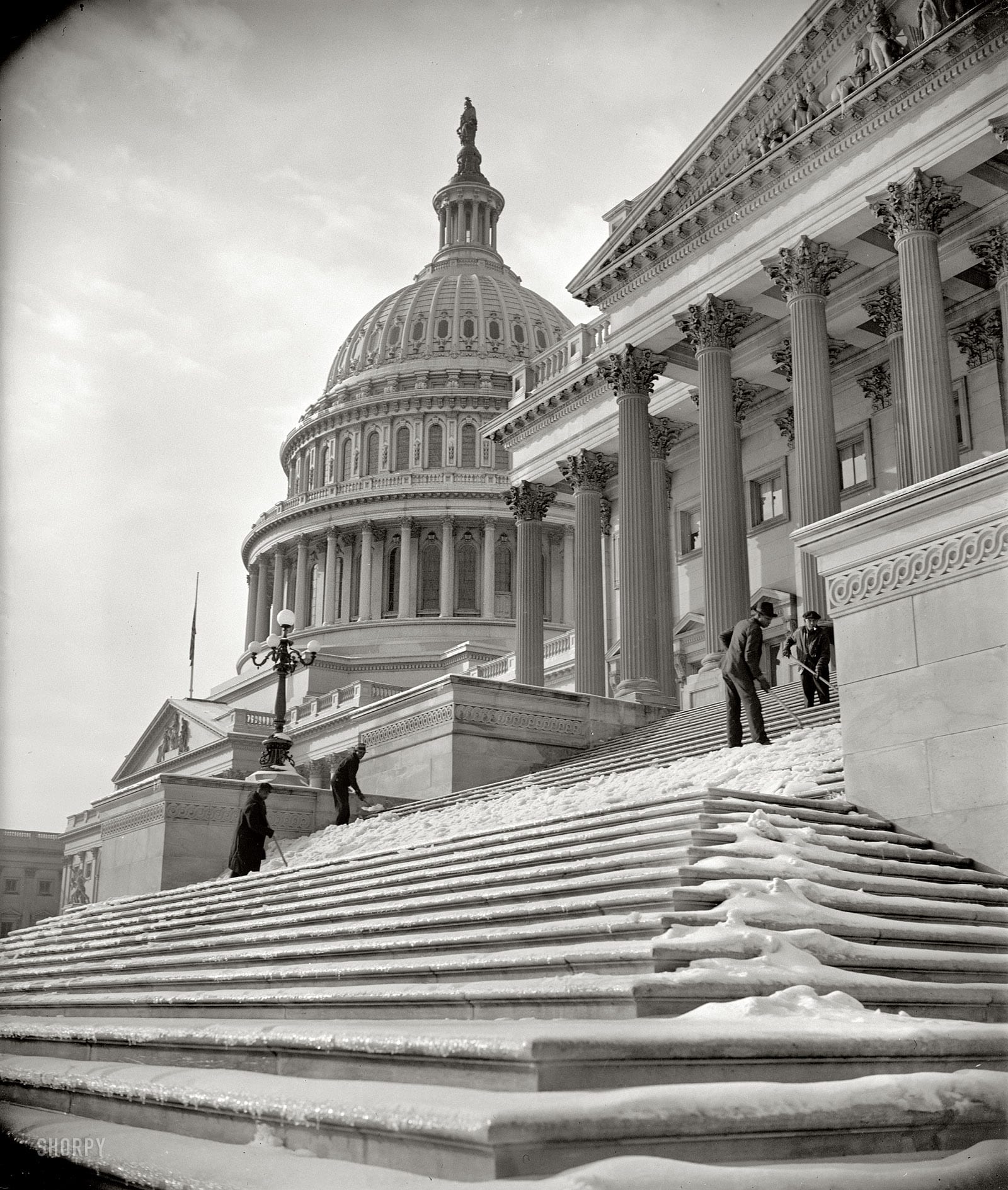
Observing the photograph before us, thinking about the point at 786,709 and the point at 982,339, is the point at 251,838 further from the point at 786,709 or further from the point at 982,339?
the point at 982,339

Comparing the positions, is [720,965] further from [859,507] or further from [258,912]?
[258,912]

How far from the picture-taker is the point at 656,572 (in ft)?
103

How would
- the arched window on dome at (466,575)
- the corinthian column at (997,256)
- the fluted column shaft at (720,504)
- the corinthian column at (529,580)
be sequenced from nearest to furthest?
the corinthian column at (997,256) < the fluted column shaft at (720,504) < the corinthian column at (529,580) < the arched window on dome at (466,575)

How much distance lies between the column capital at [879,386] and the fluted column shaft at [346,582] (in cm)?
6121

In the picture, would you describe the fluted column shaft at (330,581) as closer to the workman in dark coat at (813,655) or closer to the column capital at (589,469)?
the column capital at (589,469)

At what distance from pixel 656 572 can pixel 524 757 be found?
8.58m

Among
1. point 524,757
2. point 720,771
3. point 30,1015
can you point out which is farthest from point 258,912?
point 524,757

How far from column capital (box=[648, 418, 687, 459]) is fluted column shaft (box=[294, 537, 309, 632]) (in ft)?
186

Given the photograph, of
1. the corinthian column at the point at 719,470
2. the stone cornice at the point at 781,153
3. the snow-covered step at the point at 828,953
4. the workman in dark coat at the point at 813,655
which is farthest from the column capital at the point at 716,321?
the snow-covered step at the point at 828,953

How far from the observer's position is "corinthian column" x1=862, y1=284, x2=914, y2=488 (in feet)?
89.9

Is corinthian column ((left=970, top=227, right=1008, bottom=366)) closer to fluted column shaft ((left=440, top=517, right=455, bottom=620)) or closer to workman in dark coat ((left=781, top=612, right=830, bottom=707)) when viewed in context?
workman in dark coat ((left=781, top=612, right=830, bottom=707))

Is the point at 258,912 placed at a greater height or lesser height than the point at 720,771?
lesser

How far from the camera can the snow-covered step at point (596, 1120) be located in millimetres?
4844

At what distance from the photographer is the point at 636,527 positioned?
97.7ft
